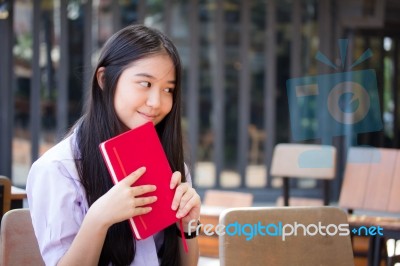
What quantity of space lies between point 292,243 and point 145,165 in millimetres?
645

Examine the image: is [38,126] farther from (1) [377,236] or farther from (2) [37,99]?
(1) [377,236]

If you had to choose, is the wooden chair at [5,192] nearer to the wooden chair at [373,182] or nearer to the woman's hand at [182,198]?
the woman's hand at [182,198]

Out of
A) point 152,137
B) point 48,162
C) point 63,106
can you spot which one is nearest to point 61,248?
point 48,162

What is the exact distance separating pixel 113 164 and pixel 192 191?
0.73 ft

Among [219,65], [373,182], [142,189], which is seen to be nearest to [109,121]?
[142,189]

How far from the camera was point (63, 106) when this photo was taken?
555cm

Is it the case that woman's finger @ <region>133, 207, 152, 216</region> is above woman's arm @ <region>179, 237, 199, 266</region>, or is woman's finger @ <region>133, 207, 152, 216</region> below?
above

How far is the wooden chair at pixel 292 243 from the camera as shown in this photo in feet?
6.06

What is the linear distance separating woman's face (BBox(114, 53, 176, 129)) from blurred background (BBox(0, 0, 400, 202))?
3842mm

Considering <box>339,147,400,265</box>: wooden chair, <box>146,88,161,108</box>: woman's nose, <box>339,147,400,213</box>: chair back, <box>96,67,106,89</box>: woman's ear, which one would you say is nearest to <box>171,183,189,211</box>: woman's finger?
<box>146,88,161,108</box>: woman's nose

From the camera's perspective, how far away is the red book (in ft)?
4.66

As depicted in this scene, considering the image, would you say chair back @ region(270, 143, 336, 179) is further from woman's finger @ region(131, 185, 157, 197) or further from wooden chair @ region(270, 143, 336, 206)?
woman's finger @ region(131, 185, 157, 197)

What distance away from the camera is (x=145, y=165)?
4.84 feet

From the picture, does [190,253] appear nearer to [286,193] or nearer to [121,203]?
[121,203]
